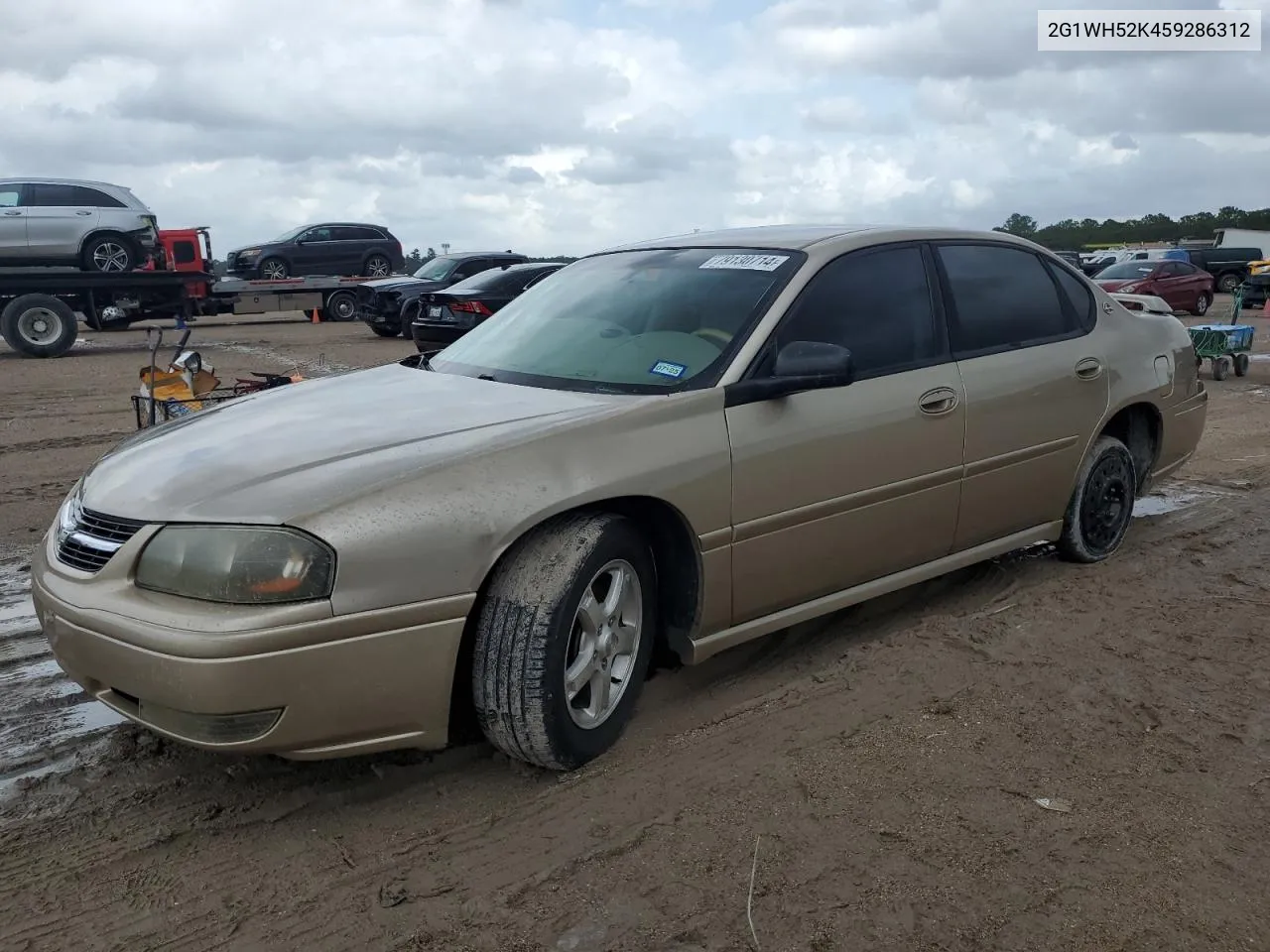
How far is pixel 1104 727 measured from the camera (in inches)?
134

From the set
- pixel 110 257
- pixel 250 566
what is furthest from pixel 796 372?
pixel 110 257

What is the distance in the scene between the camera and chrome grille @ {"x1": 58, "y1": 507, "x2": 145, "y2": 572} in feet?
9.20

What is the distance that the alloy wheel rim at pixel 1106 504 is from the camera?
4910 millimetres

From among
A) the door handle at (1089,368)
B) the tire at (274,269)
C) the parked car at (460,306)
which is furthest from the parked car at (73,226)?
the door handle at (1089,368)

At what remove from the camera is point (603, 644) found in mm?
3150

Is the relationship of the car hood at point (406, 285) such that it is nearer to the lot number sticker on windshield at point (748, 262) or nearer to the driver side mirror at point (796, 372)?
the lot number sticker on windshield at point (748, 262)

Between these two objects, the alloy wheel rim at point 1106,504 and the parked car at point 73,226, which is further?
the parked car at point 73,226

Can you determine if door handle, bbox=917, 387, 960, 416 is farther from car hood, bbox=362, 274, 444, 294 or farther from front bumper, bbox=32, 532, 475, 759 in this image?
car hood, bbox=362, 274, 444, 294

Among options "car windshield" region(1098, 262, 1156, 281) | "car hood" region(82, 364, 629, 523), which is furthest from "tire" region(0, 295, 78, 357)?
"car windshield" region(1098, 262, 1156, 281)

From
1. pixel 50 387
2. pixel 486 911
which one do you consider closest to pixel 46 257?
pixel 50 387

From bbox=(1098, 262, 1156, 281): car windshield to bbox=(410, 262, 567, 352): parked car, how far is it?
596 inches

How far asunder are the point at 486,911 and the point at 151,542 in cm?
121

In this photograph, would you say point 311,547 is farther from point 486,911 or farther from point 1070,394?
point 1070,394

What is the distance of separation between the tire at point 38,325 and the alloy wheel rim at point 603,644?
14.4 meters
